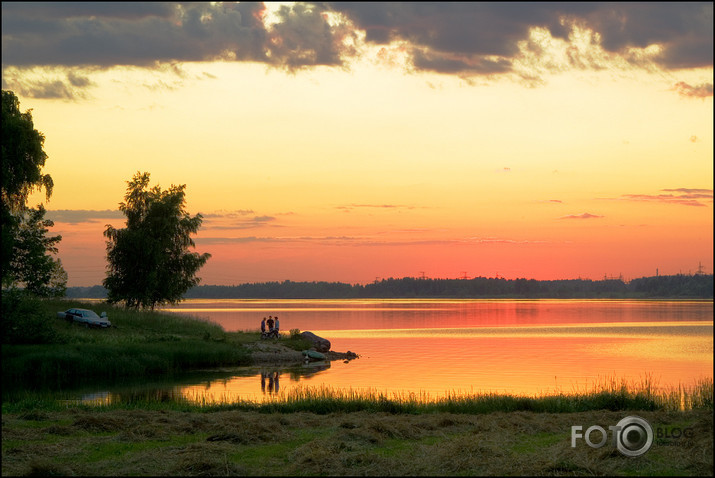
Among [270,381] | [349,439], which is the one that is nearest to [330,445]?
[349,439]

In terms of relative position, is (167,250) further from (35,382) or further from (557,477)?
(557,477)

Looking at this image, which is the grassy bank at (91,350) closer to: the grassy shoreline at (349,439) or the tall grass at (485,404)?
the grassy shoreline at (349,439)

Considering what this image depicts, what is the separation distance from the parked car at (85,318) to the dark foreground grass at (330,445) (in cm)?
3675

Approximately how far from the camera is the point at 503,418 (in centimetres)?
2205

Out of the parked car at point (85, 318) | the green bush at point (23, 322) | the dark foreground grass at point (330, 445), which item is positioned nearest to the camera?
the dark foreground grass at point (330, 445)

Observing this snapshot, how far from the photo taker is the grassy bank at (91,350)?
4391cm

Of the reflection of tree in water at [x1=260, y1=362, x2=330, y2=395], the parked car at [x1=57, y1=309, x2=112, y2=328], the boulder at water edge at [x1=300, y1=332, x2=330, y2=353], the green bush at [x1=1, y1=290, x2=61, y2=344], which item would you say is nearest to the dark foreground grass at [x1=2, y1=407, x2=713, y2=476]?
the reflection of tree in water at [x1=260, y1=362, x2=330, y2=395]

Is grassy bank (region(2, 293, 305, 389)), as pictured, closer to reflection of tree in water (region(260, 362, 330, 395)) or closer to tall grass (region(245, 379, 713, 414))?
reflection of tree in water (region(260, 362, 330, 395))

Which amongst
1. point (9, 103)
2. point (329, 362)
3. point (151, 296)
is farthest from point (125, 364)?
point (151, 296)

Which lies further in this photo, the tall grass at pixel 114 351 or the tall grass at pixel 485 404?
the tall grass at pixel 114 351

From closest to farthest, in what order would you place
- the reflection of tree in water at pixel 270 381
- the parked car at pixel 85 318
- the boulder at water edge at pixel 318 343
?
the reflection of tree in water at pixel 270 381
the parked car at pixel 85 318
the boulder at water edge at pixel 318 343

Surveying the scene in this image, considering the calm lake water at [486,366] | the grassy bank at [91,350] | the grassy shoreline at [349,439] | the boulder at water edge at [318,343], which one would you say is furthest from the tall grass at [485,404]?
the boulder at water edge at [318,343]

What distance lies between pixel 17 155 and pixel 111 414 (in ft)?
138

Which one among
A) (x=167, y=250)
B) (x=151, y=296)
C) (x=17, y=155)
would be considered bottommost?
(x=151, y=296)
